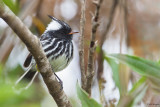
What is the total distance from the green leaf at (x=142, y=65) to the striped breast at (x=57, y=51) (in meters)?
1.02

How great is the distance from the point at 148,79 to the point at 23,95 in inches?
24.7

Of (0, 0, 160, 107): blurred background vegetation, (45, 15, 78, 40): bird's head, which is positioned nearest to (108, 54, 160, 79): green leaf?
(0, 0, 160, 107): blurred background vegetation

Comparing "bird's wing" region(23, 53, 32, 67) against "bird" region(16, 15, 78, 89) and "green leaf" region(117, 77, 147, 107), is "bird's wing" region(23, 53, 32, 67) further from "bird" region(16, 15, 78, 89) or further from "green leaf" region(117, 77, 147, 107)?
"green leaf" region(117, 77, 147, 107)

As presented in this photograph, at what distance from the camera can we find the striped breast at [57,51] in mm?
2738

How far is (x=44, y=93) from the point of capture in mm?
2930

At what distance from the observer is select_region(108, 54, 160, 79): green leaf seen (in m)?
1.71

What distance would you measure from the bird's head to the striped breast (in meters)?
0.12

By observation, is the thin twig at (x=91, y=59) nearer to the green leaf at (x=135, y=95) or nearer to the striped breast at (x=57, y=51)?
the green leaf at (x=135, y=95)

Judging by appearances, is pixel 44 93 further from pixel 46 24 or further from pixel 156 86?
pixel 156 86

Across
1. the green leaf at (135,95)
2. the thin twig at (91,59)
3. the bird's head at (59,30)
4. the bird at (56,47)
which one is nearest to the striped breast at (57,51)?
the bird at (56,47)

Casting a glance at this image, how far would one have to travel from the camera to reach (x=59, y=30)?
3.10 meters

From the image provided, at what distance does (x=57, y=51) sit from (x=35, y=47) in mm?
1058

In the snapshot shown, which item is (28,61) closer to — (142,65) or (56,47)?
(56,47)

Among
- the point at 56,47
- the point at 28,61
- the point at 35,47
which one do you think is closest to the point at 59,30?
the point at 56,47
